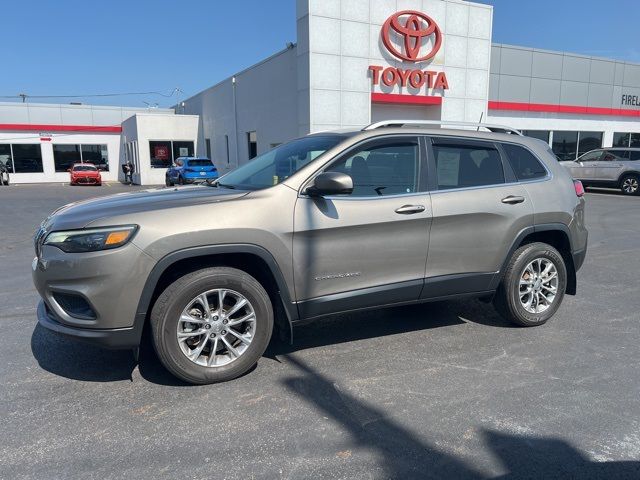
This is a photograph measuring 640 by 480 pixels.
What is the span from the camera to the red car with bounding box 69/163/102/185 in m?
31.3

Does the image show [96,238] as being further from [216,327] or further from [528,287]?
[528,287]

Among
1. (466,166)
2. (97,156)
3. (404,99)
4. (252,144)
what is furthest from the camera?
(97,156)

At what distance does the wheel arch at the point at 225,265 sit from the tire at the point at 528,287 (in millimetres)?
2153

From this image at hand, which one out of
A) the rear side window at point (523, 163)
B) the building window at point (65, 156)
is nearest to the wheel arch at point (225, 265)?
the rear side window at point (523, 163)

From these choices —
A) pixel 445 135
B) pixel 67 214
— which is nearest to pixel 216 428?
pixel 67 214

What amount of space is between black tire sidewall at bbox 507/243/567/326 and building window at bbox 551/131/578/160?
22.8m

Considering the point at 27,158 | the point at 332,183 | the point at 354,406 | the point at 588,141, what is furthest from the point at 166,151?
the point at 354,406

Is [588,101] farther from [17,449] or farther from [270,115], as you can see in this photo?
[17,449]

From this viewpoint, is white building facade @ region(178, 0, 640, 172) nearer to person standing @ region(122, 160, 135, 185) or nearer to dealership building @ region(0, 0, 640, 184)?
dealership building @ region(0, 0, 640, 184)

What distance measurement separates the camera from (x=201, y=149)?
33.4m

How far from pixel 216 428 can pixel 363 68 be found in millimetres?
16445

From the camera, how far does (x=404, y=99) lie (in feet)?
61.1

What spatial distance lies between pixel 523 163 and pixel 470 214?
3.21ft

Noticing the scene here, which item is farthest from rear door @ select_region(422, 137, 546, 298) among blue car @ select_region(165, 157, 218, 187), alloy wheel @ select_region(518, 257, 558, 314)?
blue car @ select_region(165, 157, 218, 187)
